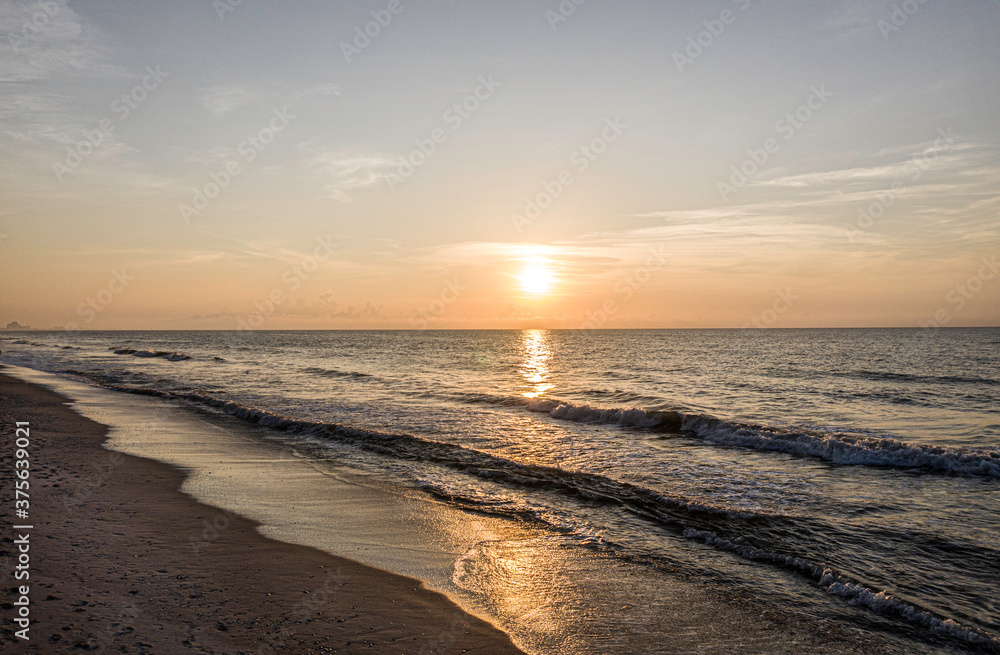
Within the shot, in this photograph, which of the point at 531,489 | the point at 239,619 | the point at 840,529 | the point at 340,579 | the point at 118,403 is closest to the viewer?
the point at 239,619

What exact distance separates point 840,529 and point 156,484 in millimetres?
13543

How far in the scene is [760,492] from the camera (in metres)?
12.1

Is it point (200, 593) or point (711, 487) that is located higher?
point (200, 593)

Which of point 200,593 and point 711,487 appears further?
point 711,487

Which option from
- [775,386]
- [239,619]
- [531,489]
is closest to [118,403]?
[531,489]

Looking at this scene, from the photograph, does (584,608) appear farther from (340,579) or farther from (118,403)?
(118,403)

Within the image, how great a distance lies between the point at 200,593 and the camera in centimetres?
648

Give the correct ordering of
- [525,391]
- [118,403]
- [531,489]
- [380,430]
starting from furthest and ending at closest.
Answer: [525,391] < [118,403] < [380,430] < [531,489]

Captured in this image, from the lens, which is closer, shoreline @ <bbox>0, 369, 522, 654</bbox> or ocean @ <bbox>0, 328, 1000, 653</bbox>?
shoreline @ <bbox>0, 369, 522, 654</bbox>

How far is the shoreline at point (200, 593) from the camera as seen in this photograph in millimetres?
5453

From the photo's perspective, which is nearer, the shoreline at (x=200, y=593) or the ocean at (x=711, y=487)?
the shoreline at (x=200, y=593)

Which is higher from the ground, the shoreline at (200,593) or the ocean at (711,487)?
the shoreline at (200,593)

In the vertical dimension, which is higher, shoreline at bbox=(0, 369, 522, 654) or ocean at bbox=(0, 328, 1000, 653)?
shoreline at bbox=(0, 369, 522, 654)

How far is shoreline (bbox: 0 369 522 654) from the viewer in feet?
17.9
